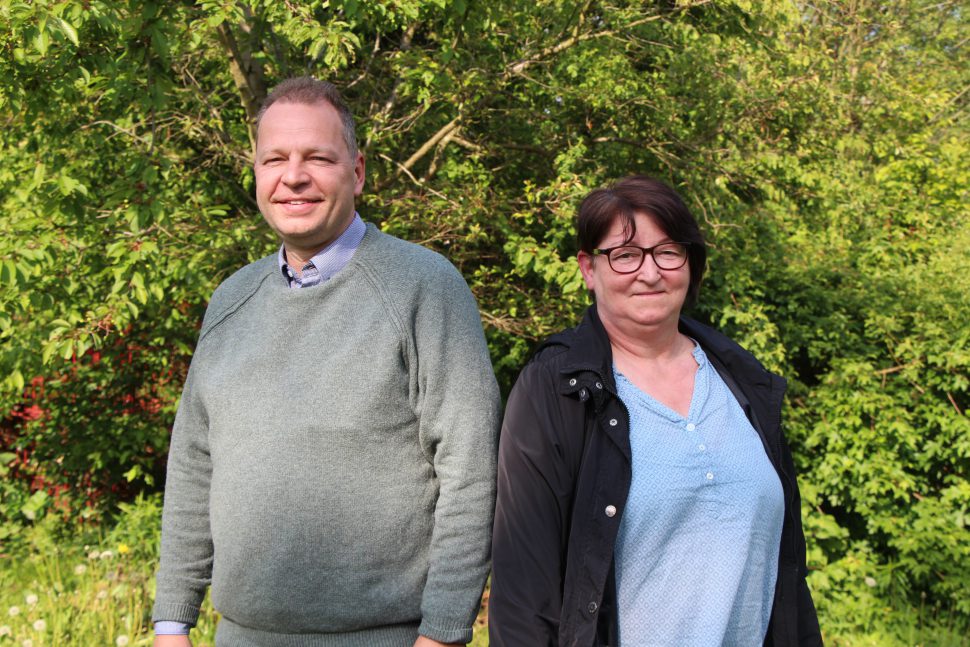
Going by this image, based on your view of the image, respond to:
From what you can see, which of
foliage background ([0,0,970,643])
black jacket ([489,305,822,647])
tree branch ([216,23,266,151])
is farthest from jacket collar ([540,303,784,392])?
tree branch ([216,23,266,151])

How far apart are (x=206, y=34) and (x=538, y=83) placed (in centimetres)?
175

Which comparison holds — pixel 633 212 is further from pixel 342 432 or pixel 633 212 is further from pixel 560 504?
pixel 342 432

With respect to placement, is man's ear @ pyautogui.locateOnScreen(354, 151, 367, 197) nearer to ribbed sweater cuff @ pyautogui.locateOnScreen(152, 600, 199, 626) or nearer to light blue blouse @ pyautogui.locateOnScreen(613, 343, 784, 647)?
light blue blouse @ pyautogui.locateOnScreen(613, 343, 784, 647)

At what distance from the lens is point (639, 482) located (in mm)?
1754

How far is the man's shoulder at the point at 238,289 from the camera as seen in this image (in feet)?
6.59

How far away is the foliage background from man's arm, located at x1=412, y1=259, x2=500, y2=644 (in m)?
2.16

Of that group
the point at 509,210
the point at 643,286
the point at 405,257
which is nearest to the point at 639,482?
the point at 643,286

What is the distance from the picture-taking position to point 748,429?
1.93m

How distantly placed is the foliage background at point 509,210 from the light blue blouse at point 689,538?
2.35 m

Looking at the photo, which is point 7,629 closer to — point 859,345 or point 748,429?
point 748,429

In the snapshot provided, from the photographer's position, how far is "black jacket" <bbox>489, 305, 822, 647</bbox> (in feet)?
5.55

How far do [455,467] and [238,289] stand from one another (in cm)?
72

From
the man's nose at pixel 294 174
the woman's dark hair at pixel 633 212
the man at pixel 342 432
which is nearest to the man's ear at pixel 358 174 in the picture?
the man at pixel 342 432

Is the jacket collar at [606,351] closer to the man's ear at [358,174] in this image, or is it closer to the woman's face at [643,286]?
the woman's face at [643,286]
